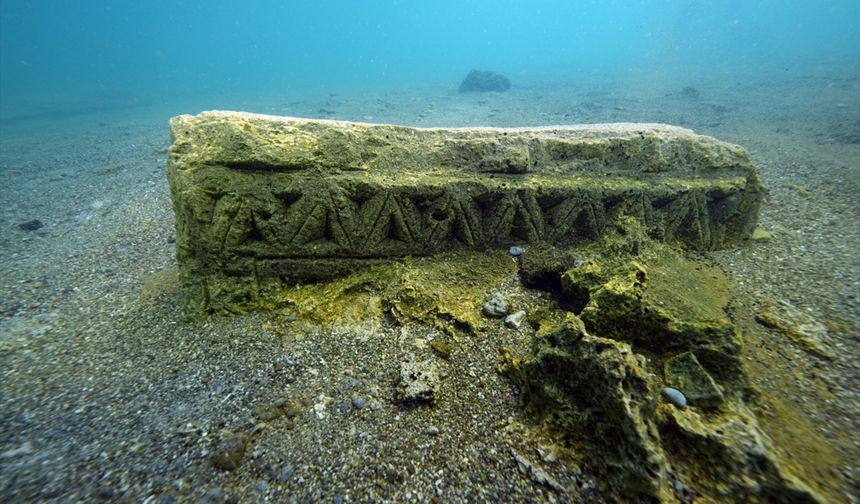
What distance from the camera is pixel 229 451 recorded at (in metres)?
2.22

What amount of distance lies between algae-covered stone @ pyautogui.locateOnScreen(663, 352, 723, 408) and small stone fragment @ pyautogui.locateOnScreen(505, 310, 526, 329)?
3.56 ft

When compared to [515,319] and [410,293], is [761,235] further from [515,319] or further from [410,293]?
[410,293]

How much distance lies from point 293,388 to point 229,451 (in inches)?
22.2

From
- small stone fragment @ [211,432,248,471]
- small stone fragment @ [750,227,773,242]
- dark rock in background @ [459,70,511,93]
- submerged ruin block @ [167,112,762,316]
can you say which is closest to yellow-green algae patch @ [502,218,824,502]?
submerged ruin block @ [167,112,762,316]

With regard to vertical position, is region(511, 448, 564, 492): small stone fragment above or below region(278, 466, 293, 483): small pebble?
above

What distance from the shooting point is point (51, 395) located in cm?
268

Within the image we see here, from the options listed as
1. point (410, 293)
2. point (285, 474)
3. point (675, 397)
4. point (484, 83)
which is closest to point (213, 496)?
point (285, 474)

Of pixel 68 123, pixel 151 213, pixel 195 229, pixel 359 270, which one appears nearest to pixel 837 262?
pixel 359 270

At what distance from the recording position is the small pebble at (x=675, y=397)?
2.16 metres

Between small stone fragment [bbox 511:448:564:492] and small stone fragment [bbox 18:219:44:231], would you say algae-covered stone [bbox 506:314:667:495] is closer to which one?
small stone fragment [bbox 511:448:564:492]

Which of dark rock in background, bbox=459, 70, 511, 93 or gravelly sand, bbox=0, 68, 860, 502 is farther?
dark rock in background, bbox=459, 70, 511, 93

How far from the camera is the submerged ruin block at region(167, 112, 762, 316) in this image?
328cm

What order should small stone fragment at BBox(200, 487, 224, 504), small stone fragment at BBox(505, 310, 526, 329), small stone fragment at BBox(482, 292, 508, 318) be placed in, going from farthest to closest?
1. small stone fragment at BBox(482, 292, 508, 318)
2. small stone fragment at BBox(505, 310, 526, 329)
3. small stone fragment at BBox(200, 487, 224, 504)

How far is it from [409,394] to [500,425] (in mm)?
640
